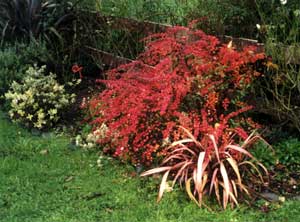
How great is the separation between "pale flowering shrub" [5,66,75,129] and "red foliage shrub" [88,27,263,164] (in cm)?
134

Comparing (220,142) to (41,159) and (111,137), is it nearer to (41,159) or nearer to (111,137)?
(111,137)

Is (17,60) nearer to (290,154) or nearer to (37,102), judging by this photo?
(37,102)

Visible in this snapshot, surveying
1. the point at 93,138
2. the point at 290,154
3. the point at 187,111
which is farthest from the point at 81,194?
the point at 290,154

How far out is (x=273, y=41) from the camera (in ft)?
18.3

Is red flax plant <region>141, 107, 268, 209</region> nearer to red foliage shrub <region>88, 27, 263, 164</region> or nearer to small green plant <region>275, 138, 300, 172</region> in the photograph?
red foliage shrub <region>88, 27, 263, 164</region>

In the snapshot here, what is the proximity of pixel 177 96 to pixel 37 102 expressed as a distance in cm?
236

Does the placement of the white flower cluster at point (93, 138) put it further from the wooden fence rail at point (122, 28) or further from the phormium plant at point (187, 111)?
the wooden fence rail at point (122, 28)

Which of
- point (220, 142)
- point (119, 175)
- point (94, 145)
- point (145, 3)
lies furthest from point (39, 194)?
point (145, 3)

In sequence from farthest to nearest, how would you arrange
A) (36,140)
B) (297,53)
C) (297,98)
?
1. (36,140)
2. (297,98)
3. (297,53)

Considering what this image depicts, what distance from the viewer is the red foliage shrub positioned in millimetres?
5348

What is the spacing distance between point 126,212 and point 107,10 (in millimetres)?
4391

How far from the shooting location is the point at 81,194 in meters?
5.05

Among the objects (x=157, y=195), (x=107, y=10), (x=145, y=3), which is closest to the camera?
(x=157, y=195)

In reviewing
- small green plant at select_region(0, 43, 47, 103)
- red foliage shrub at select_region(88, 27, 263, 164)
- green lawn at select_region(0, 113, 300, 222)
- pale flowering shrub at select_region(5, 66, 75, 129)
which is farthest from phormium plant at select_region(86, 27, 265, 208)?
small green plant at select_region(0, 43, 47, 103)
